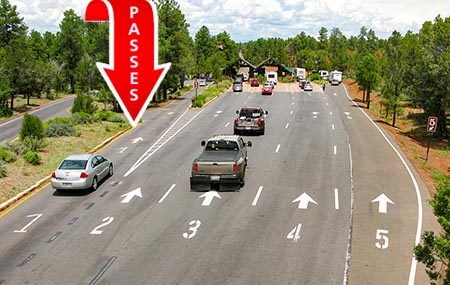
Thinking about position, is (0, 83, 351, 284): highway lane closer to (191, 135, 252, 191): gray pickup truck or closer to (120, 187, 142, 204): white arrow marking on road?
(120, 187, 142, 204): white arrow marking on road

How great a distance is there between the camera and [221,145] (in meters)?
23.0

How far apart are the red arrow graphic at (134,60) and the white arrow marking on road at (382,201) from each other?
17830mm

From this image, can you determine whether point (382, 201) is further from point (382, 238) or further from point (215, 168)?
point (215, 168)

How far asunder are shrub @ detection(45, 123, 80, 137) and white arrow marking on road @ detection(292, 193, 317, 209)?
1964 centimetres

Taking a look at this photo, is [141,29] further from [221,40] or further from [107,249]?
[221,40]

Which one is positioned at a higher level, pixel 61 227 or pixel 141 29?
pixel 141 29

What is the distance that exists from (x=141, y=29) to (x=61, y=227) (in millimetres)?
15508

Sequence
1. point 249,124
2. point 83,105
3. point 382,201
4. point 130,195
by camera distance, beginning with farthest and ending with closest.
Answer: point 83,105 < point 249,124 < point 130,195 < point 382,201

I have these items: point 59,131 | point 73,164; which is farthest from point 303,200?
point 59,131

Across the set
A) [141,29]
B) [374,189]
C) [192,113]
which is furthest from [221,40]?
[141,29]

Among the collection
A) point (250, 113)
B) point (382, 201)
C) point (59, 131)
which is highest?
point (250, 113)

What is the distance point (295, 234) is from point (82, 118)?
27550 millimetres

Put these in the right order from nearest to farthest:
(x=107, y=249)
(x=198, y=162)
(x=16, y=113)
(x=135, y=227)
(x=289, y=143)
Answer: (x=107, y=249), (x=135, y=227), (x=198, y=162), (x=289, y=143), (x=16, y=113)

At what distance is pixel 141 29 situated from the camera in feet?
11.0
